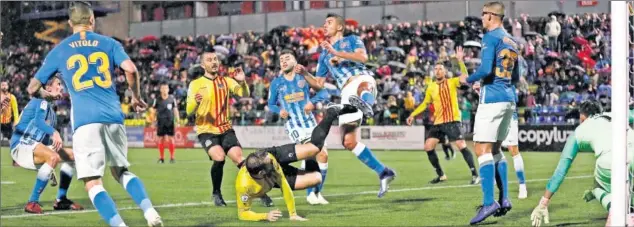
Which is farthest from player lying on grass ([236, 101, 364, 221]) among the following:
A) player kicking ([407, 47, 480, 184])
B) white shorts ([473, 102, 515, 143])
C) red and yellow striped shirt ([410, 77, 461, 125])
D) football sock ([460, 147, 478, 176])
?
red and yellow striped shirt ([410, 77, 461, 125])

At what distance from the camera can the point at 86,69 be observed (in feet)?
24.3

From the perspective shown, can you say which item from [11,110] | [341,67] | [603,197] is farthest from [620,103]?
[11,110]

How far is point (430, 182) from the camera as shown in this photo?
46.2ft

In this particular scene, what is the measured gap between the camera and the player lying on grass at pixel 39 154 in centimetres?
1033

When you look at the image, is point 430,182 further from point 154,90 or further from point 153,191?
point 154,90

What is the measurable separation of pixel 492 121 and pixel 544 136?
16360 millimetres

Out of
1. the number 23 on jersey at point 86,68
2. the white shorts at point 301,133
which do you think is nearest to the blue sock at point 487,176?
the white shorts at point 301,133

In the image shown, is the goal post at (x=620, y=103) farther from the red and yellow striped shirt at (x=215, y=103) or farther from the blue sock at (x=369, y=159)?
the red and yellow striped shirt at (x=215, y=103)

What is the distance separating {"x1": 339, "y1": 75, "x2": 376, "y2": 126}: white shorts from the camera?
10469 millimetres

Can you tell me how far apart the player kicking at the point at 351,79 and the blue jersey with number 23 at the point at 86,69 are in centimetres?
307

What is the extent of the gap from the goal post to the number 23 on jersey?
3.82 m

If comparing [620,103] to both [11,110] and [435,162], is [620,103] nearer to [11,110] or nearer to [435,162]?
[435,162]

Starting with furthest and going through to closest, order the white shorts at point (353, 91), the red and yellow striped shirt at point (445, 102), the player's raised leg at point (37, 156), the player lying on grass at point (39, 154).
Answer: the red and yellow striped shirt at point (445, 102), the player's raised leg at point (37, 156), the white shorts at point (353, 91), the player lying on grass at point (39, 154)

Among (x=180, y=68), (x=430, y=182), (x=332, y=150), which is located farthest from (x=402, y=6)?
(x=430, y=182)
